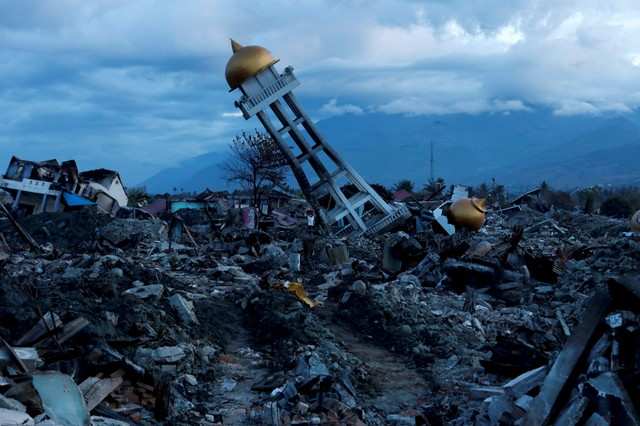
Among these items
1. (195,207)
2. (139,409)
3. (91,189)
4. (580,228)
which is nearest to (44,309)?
(139,409)

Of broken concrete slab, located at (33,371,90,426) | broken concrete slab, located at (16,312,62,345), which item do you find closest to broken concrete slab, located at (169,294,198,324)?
broken concrete slab, located at (16,312,62,345)

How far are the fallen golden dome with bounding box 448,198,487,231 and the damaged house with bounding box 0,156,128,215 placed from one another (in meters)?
14.9

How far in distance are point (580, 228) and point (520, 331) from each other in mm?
23052

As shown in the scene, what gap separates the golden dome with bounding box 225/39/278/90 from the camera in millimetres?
27812

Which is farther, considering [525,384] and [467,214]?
[467,214]

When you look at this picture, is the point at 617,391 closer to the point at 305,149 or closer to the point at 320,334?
the point at 320,334

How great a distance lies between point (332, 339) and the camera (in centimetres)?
1109

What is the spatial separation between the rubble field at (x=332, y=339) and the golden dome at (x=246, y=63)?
422 inches

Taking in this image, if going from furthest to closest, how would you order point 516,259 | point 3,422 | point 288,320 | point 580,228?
point 580,228 < point 516,259 < point 288,320 < point 3,422

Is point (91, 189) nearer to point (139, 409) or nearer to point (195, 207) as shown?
point (195, 207)

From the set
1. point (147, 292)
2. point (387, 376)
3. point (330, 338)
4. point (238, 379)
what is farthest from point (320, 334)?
point (147, 292)

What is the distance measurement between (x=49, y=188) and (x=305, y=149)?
35.8 feet

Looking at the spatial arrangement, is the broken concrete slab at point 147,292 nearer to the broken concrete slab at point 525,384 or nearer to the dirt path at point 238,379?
the dirt path at point 238,379

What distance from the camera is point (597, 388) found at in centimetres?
631
